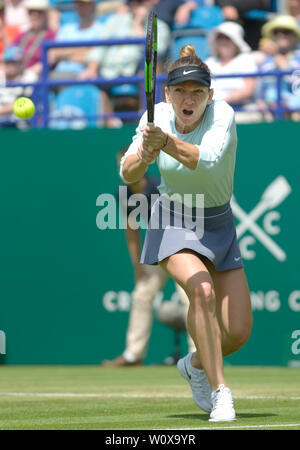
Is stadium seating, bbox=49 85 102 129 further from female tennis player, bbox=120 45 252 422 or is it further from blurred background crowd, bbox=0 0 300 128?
female tennis player, bbox=120 45 252 422

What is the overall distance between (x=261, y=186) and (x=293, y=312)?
4.45ft

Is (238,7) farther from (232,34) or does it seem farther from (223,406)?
(223,406)

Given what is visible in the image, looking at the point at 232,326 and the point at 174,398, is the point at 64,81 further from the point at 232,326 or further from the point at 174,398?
the point at 232,326

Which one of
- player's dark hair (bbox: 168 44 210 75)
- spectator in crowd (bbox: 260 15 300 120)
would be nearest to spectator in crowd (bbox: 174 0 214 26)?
spectator in crowd (bbox: 260 15 300 120)

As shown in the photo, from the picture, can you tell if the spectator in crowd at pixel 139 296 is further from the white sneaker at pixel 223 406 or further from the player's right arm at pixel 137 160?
the white sneaker at pixel 223 406

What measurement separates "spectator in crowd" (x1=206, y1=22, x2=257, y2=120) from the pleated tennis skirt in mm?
5728

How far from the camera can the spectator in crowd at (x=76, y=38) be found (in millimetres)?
14125

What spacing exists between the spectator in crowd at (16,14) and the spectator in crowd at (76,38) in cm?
178

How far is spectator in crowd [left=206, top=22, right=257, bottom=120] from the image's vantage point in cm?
1250

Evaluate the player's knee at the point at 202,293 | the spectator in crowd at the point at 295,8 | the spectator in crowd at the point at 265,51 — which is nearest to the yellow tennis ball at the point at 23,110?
the spectator in crowd at the point at 265,51

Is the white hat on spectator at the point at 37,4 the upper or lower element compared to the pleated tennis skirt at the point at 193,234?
upper

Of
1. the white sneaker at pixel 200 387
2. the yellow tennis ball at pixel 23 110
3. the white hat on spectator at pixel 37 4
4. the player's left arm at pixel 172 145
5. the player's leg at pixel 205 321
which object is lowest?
the white sneaker at pixel 200 387

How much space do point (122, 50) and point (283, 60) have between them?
2.00 meters
